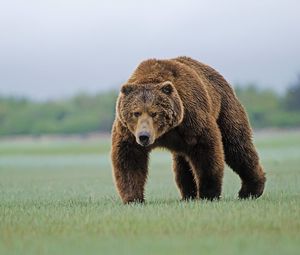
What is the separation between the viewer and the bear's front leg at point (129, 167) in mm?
7941

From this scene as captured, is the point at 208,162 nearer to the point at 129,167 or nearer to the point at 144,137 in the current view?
the point at 129,167

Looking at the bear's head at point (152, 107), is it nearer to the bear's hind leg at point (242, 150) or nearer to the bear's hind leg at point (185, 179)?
the bear's hind leg at point (242, 150)

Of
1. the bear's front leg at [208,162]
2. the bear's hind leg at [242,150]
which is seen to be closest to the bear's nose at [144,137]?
the bear's front leg at [208,162]

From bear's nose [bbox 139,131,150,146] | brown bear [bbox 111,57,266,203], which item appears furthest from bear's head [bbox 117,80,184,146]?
bear's nose [bbox 139,131,150,146]

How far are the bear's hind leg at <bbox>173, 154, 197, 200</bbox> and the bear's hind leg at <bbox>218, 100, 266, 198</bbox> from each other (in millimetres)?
428

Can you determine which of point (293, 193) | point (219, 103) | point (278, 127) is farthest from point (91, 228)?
point (278, 127)

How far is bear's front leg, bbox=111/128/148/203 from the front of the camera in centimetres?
794

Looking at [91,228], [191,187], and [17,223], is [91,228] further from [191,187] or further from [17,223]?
[191,187]

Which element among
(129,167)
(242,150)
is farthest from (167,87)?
(242,150)

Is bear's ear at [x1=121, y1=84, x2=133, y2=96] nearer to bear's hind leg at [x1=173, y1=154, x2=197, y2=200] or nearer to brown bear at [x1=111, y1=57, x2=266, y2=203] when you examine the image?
brown bear at [x1=111, y1=57, x2=266, y2=203]

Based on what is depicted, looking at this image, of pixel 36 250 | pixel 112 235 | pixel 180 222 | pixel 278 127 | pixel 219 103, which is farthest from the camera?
pixel 278 127

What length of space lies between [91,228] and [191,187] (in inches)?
135

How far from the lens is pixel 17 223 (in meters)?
6.21

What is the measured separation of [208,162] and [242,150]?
1.05 m
